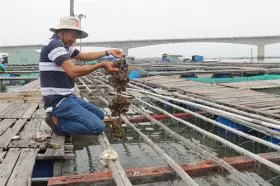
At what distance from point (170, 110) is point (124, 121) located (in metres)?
3.60

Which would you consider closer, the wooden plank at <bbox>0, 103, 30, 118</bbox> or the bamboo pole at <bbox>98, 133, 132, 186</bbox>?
the bamboo pole at <bbox>98, 133, 132, 186</bbox>

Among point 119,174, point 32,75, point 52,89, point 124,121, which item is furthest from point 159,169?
point 32,75

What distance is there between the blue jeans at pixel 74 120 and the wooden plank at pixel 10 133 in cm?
61

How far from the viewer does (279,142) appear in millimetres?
5531

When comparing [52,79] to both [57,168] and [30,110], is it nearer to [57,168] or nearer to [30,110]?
[57,168]

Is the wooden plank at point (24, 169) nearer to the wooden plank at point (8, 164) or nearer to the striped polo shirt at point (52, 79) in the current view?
the wooden plank at point (8, 164)

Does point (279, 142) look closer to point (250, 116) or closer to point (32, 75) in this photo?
point (250, 116)

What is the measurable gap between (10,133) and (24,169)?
1510 millimetres

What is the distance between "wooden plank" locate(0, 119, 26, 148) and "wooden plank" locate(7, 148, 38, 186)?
40cm

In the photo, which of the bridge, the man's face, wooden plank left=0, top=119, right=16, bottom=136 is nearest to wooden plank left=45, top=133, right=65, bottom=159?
wooden plank left=0, top=119, right=16, bottom=136

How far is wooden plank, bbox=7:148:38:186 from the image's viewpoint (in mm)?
3058

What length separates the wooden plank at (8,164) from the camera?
3.13m

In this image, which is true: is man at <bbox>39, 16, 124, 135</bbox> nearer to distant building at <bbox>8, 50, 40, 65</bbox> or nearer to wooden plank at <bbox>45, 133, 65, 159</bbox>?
wooden plank at <bbox>45, 133, 65, 159</bbox>

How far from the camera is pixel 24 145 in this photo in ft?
13.4
